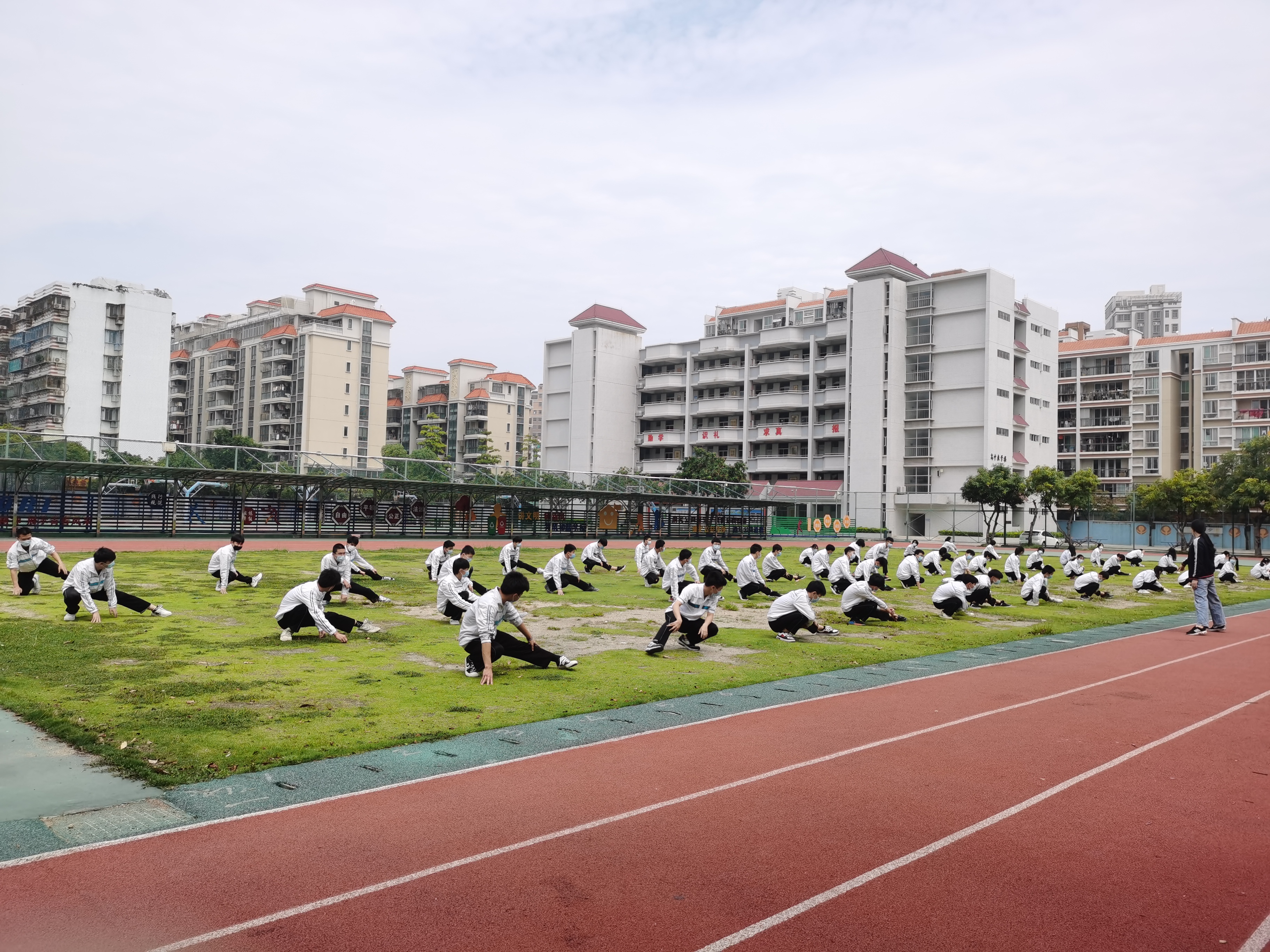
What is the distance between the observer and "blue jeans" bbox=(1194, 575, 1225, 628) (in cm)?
1736

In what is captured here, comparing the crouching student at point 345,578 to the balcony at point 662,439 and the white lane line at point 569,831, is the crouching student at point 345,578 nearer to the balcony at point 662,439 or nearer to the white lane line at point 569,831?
the white lane line at point 569,831

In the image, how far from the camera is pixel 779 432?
7981 centimetres

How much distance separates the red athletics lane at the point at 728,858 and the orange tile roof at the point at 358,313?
85.6 m

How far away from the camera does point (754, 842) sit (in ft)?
19.8

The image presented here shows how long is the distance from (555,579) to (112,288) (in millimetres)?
68888

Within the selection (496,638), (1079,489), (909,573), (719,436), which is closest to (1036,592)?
(909,573)

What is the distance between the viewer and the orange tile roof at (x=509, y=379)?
112 metres

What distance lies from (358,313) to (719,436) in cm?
3703

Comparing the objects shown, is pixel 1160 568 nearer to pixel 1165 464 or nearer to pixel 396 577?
pixel 396 577

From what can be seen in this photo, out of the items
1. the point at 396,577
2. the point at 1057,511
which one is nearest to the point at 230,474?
the point at 396,577

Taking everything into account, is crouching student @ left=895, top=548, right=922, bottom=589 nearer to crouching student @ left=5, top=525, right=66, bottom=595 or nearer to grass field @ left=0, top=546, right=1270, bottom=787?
grass field @ left=0, top=546, right=1270, bottom=787

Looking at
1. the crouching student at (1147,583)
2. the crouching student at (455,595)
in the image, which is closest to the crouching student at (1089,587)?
the crouching student at (1147,583)

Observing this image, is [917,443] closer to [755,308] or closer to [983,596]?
[755,308]

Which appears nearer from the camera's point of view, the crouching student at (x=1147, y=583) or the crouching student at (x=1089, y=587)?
the crouching student at (x=1089, y=587)
